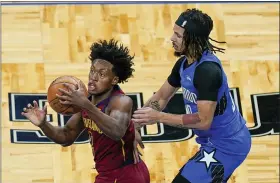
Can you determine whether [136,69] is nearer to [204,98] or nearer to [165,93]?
[165,93]

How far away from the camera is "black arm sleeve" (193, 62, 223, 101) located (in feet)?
20.0

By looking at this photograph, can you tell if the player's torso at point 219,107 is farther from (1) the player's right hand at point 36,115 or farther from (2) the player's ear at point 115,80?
(1) the player's right hand at point 36,115

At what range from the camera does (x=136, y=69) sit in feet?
30.9

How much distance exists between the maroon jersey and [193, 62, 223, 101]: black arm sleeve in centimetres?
64

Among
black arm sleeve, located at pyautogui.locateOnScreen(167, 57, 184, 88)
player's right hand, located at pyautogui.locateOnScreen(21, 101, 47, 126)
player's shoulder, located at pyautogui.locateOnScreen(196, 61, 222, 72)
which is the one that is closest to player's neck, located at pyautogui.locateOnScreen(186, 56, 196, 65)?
→ player's shoulder, located at pyautogui.locateOnScreen(196, 61, 222, 72)

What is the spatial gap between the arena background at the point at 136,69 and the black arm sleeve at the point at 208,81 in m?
2.18

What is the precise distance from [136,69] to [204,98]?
335 cm

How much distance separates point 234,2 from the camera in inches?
416

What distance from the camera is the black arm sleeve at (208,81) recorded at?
20.0 ft

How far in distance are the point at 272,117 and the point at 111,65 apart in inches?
114

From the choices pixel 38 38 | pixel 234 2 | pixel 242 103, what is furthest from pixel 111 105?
pixel 234 2

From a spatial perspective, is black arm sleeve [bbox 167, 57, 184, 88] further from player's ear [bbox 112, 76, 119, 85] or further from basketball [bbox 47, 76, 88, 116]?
basketball [bbox 47, 76, 88, 116]

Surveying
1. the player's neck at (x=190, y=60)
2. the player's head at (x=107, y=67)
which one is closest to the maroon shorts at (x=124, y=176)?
the player's head at (x=107, y=67)

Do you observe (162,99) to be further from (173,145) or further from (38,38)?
(38,38)
